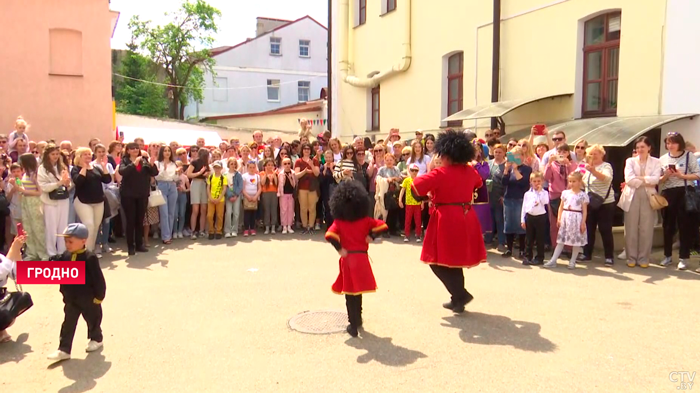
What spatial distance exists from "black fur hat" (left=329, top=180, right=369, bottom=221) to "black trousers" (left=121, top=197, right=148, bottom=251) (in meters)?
5.24

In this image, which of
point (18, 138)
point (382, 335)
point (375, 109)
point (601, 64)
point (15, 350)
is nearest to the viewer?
point (15, 350)

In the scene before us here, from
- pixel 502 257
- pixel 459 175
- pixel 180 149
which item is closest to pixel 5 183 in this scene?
pixel 180 149

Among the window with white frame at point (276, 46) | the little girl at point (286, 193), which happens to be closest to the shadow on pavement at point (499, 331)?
the little girl at point (286, 193)

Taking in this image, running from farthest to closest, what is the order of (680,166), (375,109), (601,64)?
(375,109) < (601,64) < (680,166)

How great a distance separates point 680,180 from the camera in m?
8.25

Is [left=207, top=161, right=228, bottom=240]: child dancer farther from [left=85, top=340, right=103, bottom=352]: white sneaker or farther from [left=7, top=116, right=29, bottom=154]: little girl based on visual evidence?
[left=85, top=340, right=103, bottom=352]: white sneaker

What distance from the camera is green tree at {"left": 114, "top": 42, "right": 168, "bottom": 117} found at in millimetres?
37375

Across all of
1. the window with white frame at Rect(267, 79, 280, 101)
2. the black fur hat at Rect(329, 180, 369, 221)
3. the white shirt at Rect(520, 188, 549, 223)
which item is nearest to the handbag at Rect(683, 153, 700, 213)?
the white shirt at Rect(520, 188, 549, 223)

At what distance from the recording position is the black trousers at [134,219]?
374 inches

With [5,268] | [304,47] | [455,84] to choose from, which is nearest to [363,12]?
[455,84]

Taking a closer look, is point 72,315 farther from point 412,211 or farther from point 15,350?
point 412,211

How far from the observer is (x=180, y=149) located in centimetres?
1127

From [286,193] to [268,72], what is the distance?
1251 inches

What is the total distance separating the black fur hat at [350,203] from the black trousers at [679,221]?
212 inches
